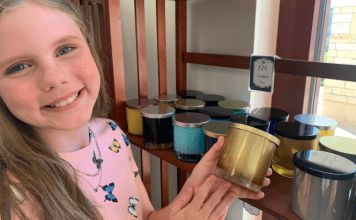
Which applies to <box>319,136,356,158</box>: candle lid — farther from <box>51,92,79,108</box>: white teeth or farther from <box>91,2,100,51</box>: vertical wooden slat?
<box>91,2,100,51</box>: vertical wooden slat

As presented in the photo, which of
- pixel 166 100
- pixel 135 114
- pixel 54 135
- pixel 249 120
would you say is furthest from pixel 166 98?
pixel 54 135

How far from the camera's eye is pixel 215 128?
0.66 m

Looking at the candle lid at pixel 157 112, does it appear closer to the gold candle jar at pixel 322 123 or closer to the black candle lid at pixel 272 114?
the black candle lid at pixel 272 114

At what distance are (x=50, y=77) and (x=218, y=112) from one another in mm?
479

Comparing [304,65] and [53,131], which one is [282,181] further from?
[53,131]

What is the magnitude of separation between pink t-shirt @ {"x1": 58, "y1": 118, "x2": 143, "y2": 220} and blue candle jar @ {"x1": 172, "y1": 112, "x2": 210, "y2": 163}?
5.9 inches

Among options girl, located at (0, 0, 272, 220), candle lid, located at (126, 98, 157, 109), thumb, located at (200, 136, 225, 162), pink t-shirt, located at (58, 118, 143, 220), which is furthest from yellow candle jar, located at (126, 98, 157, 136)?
thumb, located at (200, 136, 225, 162)

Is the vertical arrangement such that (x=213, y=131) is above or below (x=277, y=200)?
above

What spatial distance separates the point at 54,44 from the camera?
1.43ft

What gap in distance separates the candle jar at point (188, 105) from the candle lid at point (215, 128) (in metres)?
0.14

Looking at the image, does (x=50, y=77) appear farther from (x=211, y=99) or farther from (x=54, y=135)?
(x=211, y=99)

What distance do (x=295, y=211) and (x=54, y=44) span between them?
543 millimetres

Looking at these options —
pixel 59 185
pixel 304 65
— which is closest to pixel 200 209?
pixel 59 185

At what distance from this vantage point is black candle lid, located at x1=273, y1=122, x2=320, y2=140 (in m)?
0.56
